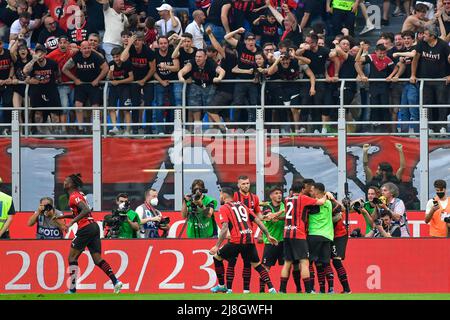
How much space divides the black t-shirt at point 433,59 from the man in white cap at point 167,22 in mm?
5059

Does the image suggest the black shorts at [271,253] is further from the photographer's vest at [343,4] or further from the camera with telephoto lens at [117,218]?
the photographer's vest at [343,4]

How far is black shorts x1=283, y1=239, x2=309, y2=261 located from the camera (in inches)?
858

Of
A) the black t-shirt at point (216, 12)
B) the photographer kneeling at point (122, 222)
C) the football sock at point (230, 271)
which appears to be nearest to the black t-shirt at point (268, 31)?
the black t-shirt at point (216, 12)

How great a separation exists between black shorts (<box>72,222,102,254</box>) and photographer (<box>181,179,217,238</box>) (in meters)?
2.01

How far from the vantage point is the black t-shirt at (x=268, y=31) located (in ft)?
94.6

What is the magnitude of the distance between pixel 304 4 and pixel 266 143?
13.0ft

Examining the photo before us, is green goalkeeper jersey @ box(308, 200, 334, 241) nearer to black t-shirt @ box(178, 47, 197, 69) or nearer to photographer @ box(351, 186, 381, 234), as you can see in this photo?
photographer @ box(351, 186, 381, 234)

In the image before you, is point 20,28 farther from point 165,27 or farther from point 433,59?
point 433,59

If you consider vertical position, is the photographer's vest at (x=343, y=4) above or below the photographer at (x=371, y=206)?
above

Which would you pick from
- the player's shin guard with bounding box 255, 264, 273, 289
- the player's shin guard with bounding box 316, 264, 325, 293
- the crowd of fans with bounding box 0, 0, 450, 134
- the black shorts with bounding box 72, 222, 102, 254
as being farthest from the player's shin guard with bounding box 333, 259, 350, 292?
the crowd of fans with bounding box 0, 0, 450, 134

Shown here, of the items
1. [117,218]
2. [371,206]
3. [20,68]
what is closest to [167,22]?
[20,68]

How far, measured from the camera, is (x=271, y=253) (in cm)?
2284

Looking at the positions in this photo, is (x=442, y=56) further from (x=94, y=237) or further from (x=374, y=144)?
(x=94, y=237)

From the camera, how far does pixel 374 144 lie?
2675 centimetres
